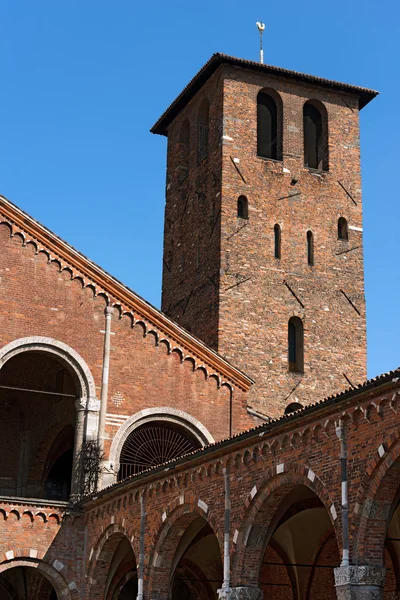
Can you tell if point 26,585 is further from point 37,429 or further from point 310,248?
point 310,248

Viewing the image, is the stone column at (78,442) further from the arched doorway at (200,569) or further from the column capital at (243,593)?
the column capital at (243,593)

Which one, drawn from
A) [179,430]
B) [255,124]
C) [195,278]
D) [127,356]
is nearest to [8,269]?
[127,356]

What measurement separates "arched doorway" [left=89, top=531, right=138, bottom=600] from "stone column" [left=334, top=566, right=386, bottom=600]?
7.71m

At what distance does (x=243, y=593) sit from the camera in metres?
15.5

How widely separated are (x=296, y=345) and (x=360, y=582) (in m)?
16.0

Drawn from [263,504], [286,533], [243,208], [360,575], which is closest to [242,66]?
[243,208]

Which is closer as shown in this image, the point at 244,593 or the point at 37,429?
the point at 244,593

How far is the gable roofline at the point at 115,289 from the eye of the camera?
23.4 meters

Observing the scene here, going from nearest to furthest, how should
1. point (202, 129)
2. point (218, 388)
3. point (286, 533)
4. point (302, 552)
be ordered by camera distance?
point (286, 533) → point (302, 552) → point (218, 388) → point (202, 129)

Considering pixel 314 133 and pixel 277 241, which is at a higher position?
pixel 314 133

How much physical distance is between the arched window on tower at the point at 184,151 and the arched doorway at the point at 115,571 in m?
13.7

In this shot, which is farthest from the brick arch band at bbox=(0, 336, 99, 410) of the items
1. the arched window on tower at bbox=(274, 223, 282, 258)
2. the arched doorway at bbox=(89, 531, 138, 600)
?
the arched window on tower at bbox=(274, 223, 282, 258)

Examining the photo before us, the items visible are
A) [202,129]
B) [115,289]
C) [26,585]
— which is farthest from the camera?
[202,129]

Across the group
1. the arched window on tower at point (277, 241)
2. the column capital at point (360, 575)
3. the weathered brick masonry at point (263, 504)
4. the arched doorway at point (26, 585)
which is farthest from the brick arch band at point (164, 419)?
the column capital at point (360, 575)
